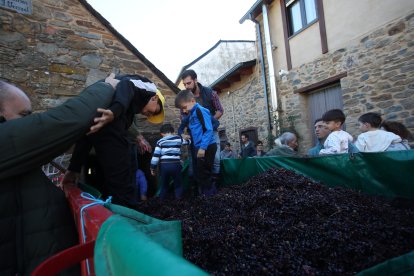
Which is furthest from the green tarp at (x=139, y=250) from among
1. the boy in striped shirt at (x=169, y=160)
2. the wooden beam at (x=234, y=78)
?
the wooden beam at (x=234, y=78)

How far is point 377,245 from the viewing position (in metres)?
1.19

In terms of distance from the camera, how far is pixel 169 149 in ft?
13.2

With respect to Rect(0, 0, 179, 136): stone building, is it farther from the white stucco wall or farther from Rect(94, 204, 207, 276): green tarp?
the white stucco wall

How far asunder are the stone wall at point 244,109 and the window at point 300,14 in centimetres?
196

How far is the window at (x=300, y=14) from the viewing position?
755cm

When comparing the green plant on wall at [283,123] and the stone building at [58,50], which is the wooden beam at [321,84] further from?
the stone building at [58,50]

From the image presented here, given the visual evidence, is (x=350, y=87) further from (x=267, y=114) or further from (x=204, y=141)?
(x=204, y=141)

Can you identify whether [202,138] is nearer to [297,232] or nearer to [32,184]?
[297,232]

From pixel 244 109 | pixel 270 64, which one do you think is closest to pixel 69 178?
pixel 270 64

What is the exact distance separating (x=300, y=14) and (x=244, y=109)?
13.0 ft

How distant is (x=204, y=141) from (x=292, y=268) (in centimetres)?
209

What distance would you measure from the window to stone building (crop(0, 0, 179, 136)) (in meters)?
5.28

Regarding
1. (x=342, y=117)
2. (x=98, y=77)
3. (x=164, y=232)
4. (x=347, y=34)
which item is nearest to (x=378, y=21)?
(x=347, y=34)

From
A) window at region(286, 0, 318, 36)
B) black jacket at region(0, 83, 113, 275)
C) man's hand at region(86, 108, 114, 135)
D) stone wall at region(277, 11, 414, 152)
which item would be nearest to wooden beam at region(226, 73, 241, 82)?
window at region(286, 0, 318, 36)
